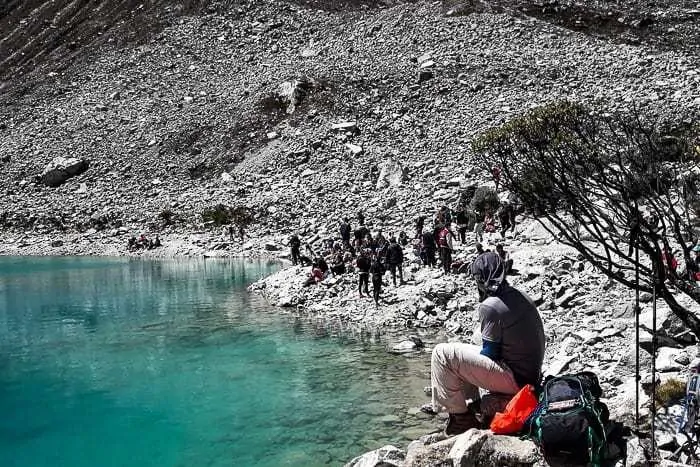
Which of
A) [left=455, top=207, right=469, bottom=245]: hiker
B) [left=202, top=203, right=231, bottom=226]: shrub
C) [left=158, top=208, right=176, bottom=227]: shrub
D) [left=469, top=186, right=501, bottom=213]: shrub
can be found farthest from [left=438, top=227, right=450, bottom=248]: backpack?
[left=158, top=208, right=176, bottom=227]: shrub

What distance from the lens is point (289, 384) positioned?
1341 cm

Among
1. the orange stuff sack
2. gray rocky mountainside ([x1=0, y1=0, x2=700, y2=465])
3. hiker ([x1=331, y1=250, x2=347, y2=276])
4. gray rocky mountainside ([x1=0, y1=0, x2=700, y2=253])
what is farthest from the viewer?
gray rocky mountainside ([x1=0, y1=0, x2=700, y2=253])

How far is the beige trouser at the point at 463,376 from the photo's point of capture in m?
7.00

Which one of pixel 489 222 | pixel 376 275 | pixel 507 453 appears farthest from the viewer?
pixel 489 222

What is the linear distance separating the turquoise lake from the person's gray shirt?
2.97 meters

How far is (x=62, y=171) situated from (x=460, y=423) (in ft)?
192

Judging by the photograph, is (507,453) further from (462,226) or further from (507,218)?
(462,226)

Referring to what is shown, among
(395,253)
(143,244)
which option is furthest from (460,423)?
(143,244)

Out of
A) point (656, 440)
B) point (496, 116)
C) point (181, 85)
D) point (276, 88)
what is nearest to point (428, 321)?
point (656, 440)

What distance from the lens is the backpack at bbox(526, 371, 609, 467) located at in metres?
5.68

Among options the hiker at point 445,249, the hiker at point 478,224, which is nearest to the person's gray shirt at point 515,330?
the hiker at point 445,249

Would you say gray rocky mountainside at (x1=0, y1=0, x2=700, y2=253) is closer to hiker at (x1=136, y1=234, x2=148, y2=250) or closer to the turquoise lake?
hiker at (x1=136, y1=234, x2=148, y2=250)

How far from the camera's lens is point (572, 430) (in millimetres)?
5711

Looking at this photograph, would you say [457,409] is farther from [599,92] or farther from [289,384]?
[599,92]
